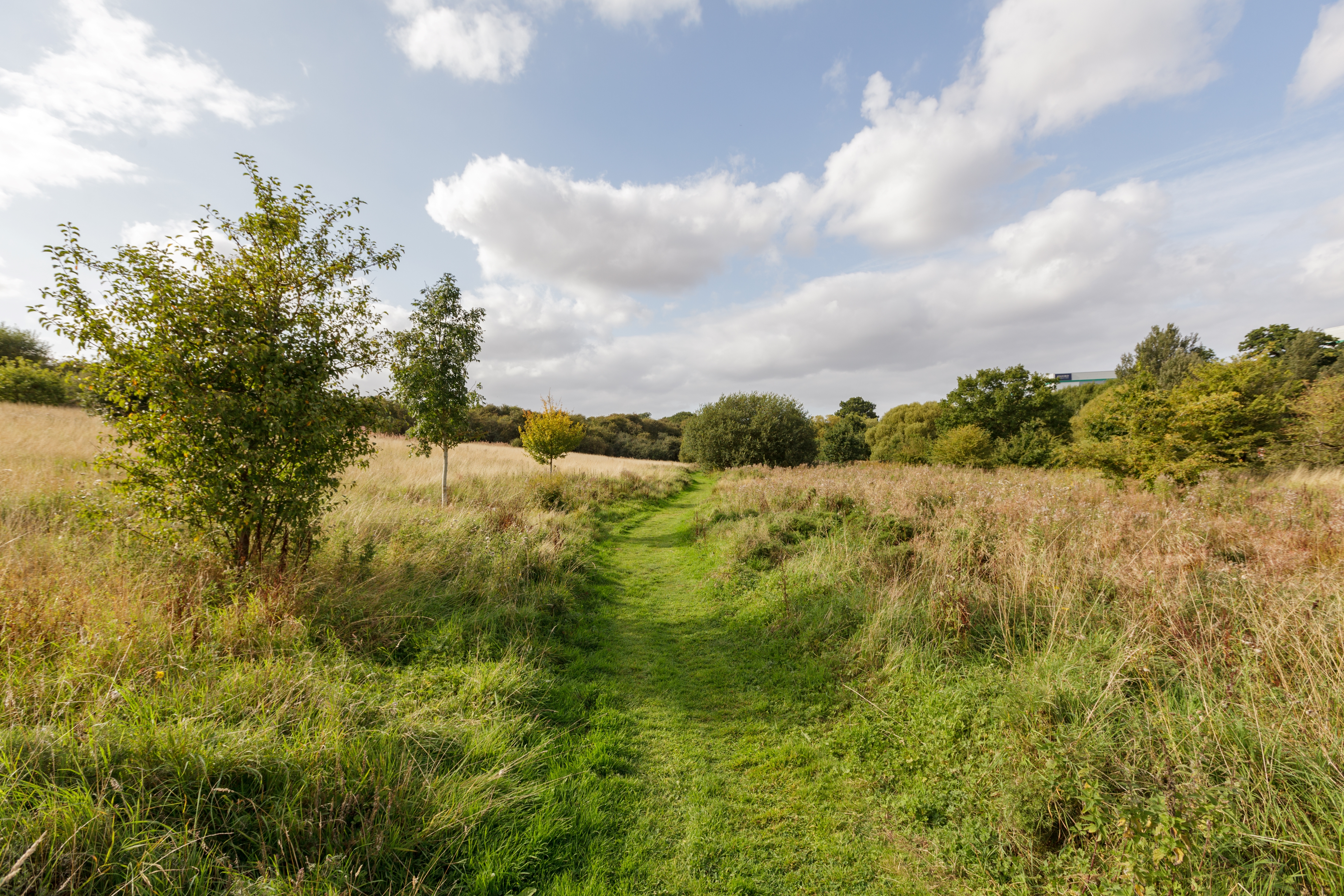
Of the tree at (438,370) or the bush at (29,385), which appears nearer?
the tree at (438,370)

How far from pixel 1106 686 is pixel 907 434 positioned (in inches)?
1599

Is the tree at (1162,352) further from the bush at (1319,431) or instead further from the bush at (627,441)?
the bush at (627,441)

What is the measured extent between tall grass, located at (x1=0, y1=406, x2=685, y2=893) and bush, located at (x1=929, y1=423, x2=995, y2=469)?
3216cm

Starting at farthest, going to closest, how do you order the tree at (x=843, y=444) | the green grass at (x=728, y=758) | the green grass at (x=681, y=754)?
1. the tree at (x=843, y=444)
2. the green grass at (x=728, y=758)
3. the green grass at (x=681, y=754)

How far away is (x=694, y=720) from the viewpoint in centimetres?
467

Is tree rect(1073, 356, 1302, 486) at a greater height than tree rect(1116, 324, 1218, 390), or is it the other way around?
tree rect(1116, 324, 1218, 390)

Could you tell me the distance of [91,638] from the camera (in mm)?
3514

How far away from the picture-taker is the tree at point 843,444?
42188mm

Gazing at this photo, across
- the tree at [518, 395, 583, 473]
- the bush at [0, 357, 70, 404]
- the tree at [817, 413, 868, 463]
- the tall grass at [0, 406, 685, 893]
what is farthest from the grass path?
the tree at [817, 413, 868, 463]

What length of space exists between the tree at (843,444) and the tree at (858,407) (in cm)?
2185

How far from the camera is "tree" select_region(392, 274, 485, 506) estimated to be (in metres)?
12.1

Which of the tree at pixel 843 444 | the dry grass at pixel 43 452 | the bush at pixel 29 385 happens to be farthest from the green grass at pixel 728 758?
the tree at pixel 843 444

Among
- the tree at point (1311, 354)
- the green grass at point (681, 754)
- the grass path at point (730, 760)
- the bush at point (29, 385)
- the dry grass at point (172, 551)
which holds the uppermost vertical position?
the tree at point (1311, 354)

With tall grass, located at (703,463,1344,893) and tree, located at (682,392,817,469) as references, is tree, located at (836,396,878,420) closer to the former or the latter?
tree, located at (682,392,817,469)
